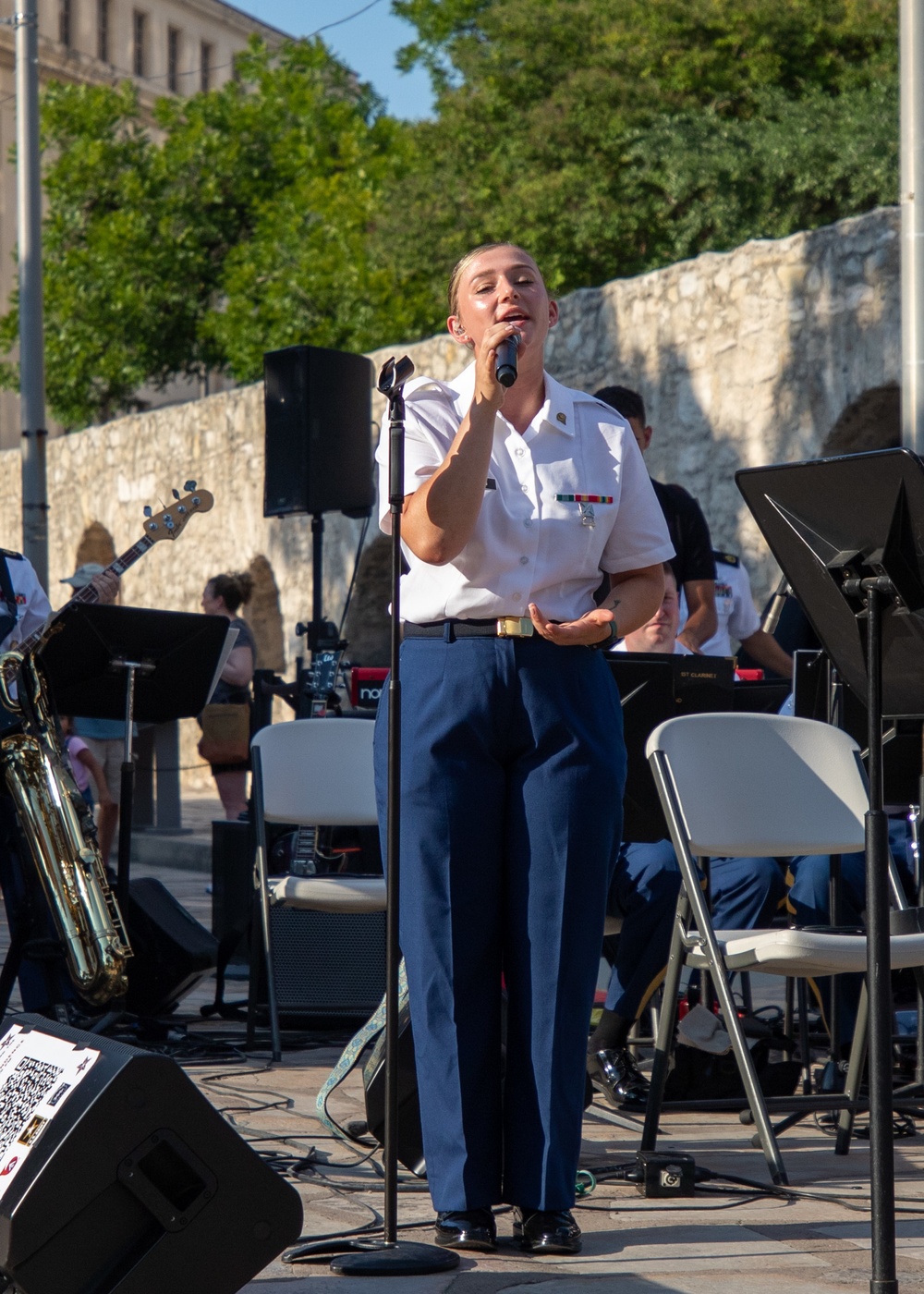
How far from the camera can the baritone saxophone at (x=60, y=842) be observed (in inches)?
184

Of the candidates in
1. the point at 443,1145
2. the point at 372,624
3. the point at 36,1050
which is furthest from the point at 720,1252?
the point at 372,624

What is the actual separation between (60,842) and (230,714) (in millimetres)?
5105

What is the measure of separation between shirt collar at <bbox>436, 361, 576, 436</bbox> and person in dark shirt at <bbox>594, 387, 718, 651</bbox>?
7.87 ft

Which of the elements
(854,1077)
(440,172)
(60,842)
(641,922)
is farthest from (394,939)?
(440,172)

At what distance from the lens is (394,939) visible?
9.43 feet

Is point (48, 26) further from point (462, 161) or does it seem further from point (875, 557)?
point (875, 557)

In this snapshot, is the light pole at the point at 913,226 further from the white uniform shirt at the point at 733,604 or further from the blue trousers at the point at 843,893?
the blue trousers at the point at 843,893

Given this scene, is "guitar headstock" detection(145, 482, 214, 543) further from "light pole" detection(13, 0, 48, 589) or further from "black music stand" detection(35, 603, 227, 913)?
"light pole" detection(13, 0, 48, 589)

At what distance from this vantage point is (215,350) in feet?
108

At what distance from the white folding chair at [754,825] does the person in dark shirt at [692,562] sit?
4.72 feet

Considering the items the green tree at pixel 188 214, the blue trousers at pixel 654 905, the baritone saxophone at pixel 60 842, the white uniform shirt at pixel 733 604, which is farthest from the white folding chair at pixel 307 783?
the green tree at pixel 188 214

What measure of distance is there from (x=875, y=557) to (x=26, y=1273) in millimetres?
1563

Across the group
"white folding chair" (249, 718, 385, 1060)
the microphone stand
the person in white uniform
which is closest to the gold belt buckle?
the microphone stand

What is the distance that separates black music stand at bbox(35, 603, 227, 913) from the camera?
487 cm
